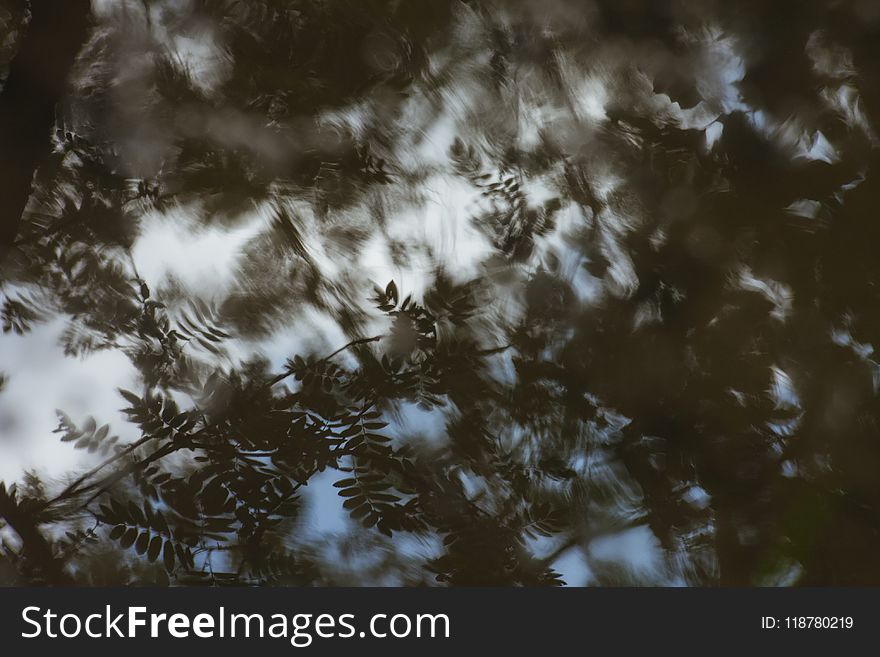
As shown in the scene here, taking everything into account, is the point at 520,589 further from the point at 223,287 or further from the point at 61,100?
the point at 61,100

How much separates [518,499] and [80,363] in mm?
677

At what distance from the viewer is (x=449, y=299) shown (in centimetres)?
86

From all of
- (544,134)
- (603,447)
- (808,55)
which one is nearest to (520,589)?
(603,447)

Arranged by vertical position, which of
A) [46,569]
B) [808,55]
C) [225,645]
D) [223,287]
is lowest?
[225,645]

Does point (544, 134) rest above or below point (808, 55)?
below

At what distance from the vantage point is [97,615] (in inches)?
30.5

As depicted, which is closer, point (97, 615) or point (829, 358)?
point (97, 615)

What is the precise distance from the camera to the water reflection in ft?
2.65

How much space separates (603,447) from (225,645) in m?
0.62

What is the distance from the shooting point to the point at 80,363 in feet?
2.66

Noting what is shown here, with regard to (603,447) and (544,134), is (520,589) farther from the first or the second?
(544,134)

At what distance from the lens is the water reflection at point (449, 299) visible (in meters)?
0.81

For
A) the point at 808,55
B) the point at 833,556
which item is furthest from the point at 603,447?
the point at 808,55

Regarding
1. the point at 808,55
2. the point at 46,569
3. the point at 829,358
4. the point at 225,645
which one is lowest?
the point at 225,645
